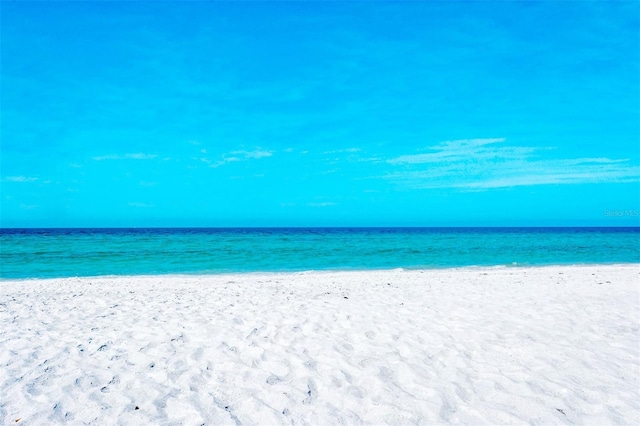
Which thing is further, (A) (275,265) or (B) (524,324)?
(A) (275,265)

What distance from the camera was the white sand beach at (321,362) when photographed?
392 centimetres

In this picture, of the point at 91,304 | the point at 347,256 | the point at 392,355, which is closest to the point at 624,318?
the point at 392,355

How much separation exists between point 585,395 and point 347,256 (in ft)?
73.7

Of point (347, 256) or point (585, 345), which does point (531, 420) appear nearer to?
point (585, 345)

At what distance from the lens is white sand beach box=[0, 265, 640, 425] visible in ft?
12.9

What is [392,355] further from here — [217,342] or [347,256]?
[347,256]

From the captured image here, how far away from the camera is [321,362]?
16.7ft

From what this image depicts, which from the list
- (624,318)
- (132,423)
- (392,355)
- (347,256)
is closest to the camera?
(132,423)

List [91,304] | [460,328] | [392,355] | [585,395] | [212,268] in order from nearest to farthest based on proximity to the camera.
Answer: [585,395]
[392,355]
[460,328]
[91,304]
[212,268]

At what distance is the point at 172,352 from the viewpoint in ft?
17.9

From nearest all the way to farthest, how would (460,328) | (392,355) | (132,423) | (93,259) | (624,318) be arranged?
(132,423), (392,355), (460,328), (624,318), (93,259)

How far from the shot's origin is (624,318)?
7312mm

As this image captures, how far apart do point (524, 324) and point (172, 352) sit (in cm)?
532

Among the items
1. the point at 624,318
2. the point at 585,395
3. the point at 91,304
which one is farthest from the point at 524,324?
the point at 91,304
